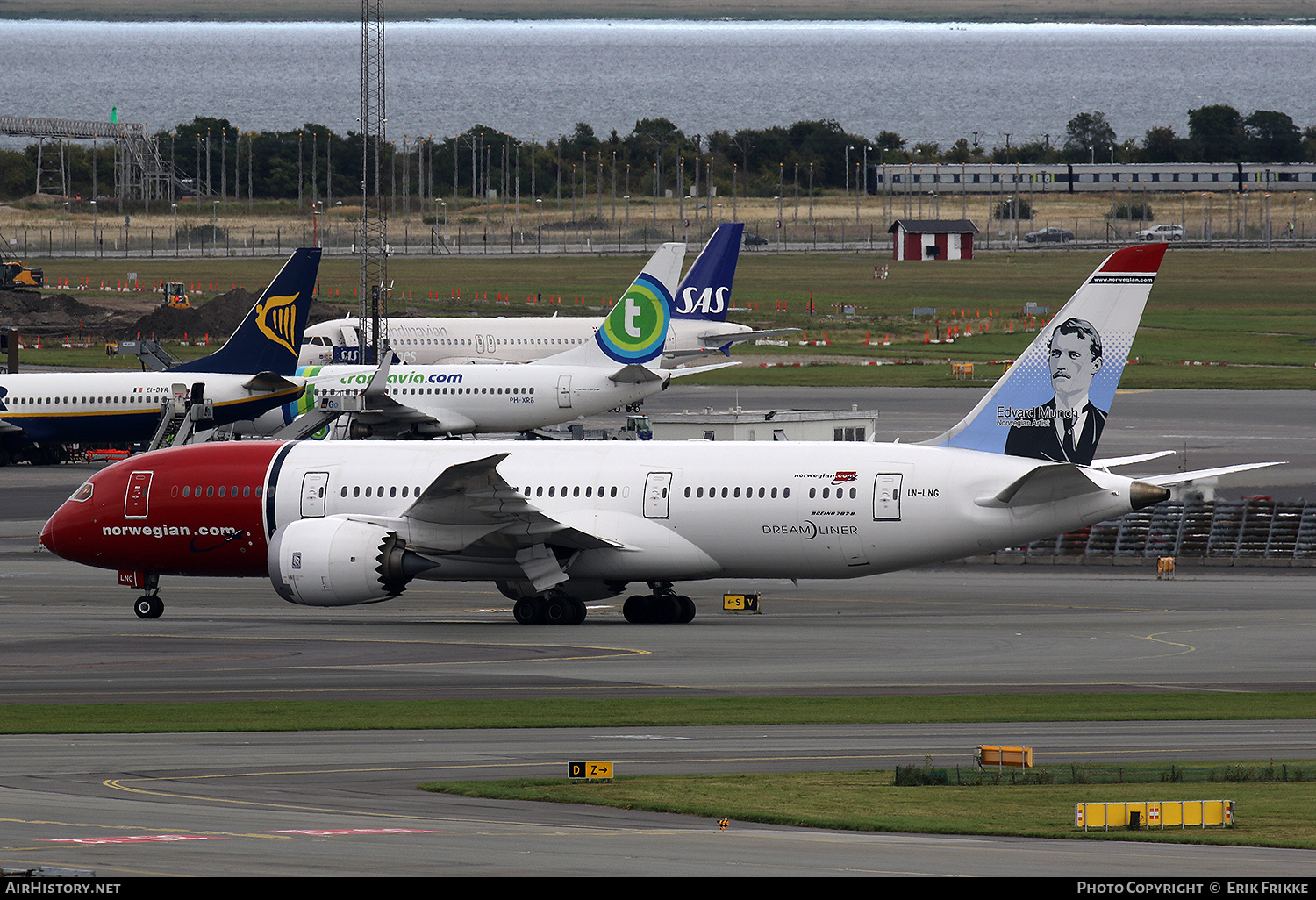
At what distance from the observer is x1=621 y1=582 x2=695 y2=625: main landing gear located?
119 ft

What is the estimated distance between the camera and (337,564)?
34.5 metres

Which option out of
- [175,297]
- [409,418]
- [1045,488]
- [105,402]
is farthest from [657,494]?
[175,297]

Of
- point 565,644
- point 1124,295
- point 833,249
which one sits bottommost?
point 565,644

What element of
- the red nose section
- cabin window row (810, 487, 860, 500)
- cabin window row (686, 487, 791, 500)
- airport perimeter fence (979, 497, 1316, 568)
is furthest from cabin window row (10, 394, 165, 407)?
→ cabin window row (810, 487, 860, 500)

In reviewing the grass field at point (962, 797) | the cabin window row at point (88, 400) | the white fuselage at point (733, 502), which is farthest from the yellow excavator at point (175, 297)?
the grass field at point (962, 797)

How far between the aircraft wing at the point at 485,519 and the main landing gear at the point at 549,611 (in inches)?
47.3

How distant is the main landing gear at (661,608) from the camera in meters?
36.2

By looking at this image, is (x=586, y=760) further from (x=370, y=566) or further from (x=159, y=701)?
(x=370, y=566)

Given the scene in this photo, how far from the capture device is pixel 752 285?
14200 centimetres

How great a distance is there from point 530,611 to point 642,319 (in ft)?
93.4

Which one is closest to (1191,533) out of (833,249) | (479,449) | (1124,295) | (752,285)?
(1124,295)

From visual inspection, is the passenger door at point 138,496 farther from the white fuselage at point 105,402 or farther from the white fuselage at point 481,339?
the white fuselage at point 481,339

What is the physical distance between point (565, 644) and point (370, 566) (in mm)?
4458

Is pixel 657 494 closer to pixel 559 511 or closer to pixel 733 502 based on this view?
→ pixel 733 502
